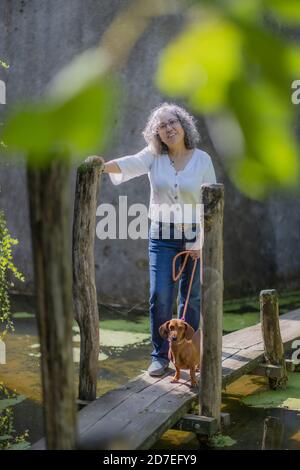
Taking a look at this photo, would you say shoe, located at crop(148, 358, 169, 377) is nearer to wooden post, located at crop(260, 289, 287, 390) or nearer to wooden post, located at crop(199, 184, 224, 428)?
wooden post, located at crop(199, 184, 224, 428)

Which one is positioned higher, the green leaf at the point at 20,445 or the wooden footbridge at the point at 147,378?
the wooden footbridge at the point at 147,378

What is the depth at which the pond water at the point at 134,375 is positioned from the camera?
4012mm

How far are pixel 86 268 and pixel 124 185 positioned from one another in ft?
14.1

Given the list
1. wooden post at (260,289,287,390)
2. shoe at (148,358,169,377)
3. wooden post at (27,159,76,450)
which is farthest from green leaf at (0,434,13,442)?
wooden post at (27,159,76,450)

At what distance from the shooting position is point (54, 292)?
1.71 meters

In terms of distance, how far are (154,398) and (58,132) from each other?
3195 millimetres

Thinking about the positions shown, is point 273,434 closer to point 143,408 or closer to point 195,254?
point 143,408

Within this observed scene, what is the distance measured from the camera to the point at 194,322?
4.29 meters

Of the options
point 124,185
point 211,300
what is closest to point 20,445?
point 211,300

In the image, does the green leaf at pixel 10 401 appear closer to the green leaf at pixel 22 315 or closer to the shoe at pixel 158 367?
the shoe at pixel 158 367

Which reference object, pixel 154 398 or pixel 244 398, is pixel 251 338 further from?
pixel 154 398

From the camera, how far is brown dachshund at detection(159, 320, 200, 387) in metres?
3.86

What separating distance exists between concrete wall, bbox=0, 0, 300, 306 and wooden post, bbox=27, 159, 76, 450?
19.9ft

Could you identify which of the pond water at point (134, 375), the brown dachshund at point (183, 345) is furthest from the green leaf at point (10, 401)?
the brown dachshund at point (183, 345)
